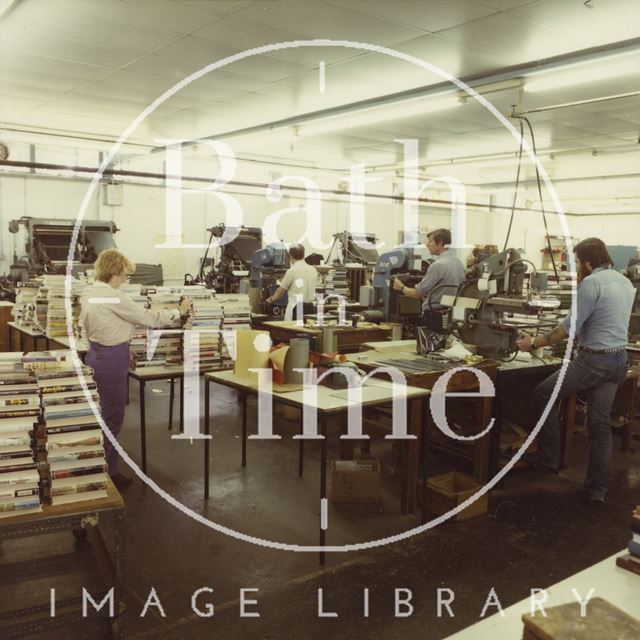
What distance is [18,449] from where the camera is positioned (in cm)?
227

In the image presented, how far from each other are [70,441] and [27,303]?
384 centimetres

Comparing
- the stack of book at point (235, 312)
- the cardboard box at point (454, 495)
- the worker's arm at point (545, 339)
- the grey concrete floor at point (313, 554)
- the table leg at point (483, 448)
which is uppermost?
the stack of book at point (235, 312)

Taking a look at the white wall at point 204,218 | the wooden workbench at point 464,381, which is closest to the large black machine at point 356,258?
the white wall at point 204,218

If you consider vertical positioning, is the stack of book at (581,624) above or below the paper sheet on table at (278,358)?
below

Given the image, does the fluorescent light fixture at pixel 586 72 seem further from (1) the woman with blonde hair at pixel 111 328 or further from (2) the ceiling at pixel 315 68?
(1) the woman with blonde hair at pixel 111 328

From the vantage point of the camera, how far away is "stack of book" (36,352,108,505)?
2.36 m

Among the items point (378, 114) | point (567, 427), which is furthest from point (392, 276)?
point (567, 427)

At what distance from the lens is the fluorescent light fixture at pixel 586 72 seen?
16.3 feet

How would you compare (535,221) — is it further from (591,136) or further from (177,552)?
(177,552)

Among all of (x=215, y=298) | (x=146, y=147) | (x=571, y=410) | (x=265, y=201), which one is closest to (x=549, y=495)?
(x=571, y=410)

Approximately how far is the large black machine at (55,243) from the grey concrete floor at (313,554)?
195 inches

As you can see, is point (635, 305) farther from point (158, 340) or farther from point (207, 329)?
point (158, 340)

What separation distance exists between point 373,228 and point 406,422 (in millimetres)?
12002

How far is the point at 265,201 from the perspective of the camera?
1364 cm
